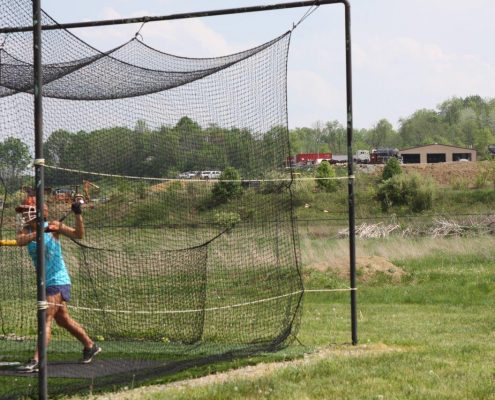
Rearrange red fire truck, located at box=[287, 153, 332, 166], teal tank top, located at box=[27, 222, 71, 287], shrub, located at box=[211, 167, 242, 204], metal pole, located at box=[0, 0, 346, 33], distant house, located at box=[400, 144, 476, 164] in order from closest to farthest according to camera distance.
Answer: teal tank top, located at box=[27, 222, 71, 287]
metal pole, located at box=[0, 0, 346, 33]
shrub, located at box=[211, 167, 242, 204]
red fire truck, located at box=[287, 153, 332, 166]
distant house, located at box=[400, 144, 476, 164]

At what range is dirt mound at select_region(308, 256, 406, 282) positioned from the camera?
65.7 feet

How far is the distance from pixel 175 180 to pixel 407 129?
445 feet

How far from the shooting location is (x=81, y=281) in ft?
32.9

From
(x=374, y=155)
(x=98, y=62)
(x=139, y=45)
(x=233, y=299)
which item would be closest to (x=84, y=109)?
(x=98, y=62)

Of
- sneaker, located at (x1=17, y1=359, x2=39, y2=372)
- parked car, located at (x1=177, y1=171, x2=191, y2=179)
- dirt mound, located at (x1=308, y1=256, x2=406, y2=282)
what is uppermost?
parked car, located at (x1=177, y1=171, x2=191, y2=179)

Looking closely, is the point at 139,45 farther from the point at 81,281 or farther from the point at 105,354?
the point at 105,354

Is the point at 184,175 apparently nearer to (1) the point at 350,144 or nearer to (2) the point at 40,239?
(1) the point at 350,144

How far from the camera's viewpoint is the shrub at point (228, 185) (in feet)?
33.8

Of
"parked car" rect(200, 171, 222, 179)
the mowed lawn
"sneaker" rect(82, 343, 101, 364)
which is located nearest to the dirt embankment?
the mowed lawn

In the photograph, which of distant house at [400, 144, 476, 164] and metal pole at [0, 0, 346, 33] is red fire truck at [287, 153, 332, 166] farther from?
distant house at [400, 144, 476, 164]

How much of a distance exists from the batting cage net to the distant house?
81313 mm

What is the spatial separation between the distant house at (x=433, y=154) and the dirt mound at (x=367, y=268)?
70513mm

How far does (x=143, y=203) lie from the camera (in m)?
10.2

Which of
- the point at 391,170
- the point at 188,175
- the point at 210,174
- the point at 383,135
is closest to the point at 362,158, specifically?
the point at 391,170
